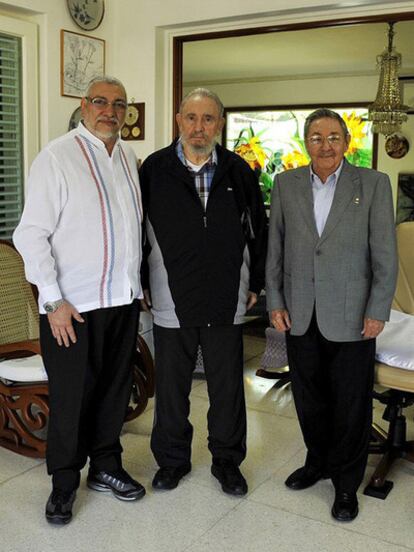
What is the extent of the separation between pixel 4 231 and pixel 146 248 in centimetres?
148

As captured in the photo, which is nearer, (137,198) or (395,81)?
(137,198)

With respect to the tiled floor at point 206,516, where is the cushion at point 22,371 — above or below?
above

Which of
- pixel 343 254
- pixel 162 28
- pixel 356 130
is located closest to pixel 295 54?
pixel 356 130

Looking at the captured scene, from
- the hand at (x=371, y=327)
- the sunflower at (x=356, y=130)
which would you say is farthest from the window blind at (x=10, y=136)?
the sunflower at (x=356, y=130)

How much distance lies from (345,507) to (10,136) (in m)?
2.62

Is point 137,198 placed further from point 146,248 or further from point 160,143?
point 160,143

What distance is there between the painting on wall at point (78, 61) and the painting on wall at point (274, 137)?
497 cm

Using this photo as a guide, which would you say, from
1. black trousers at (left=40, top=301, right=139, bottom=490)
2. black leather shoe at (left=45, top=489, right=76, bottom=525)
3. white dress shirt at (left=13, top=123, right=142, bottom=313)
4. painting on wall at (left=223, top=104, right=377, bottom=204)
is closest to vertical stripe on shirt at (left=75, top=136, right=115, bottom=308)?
white dress shirt at (left=13, top=123, right=142, bottom=313)

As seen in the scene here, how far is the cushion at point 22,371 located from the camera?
2.90 metres

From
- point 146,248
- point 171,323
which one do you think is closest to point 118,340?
point 171,323

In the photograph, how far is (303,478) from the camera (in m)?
2.70

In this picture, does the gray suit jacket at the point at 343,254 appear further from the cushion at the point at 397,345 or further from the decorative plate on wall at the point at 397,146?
the decorative plate on wall at the point at 397,146

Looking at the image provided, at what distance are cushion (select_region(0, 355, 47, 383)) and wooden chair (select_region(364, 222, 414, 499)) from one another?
1.43 metres

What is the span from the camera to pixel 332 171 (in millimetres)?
2371
